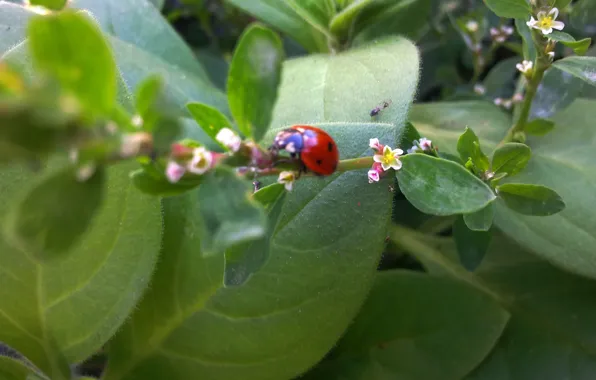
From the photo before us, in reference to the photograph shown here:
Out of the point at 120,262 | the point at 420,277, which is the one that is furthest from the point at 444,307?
the point at 120,262

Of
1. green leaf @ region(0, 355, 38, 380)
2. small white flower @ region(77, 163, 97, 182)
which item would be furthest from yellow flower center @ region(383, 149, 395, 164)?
green leaf @ region(0, 355, 38, 380)

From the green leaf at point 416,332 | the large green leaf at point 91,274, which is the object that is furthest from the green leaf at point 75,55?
the green leaf at point 416,332

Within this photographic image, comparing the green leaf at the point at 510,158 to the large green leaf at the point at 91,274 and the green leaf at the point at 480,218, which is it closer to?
the green leaf at the point at 480,218

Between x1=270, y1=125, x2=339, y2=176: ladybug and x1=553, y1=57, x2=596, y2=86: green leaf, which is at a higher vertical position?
x1=270, y1=125, x2=339, y2=176: ladybug

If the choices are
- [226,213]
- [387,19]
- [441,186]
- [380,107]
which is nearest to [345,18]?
[387,19]

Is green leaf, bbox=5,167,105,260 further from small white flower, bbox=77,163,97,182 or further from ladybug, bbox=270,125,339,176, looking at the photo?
ladybug, bbox=270,125,339,176

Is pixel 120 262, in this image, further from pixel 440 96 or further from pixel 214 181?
pixel 440 96
